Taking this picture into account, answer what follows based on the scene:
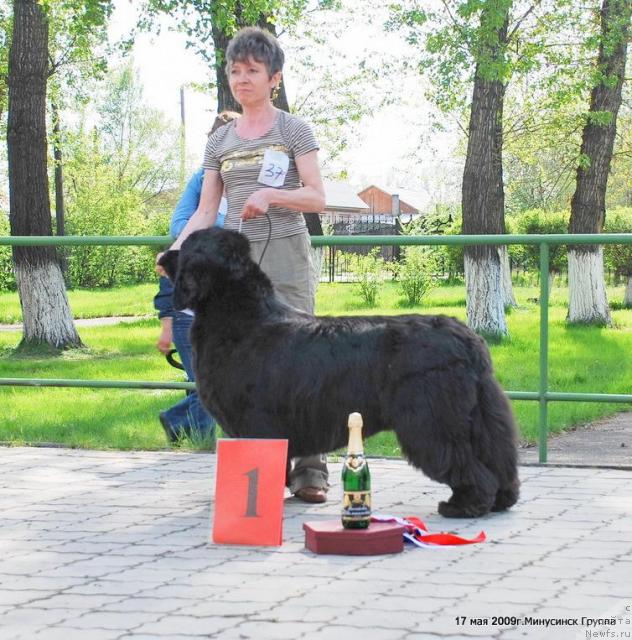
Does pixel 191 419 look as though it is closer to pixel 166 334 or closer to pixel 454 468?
pixel 166 334

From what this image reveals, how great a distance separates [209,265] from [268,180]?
0.65 metres

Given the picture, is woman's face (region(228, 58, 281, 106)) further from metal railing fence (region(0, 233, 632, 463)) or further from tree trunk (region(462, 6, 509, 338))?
tree trunk (region(462, 6, 509, 338))

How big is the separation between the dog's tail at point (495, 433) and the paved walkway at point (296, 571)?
0.24 meters

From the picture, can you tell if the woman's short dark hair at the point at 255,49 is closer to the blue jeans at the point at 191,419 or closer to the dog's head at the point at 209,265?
the dog's head at the point at 209,265

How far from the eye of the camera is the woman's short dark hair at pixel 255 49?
16.3 ft

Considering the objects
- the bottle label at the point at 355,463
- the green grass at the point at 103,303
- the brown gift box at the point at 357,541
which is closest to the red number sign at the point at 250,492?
the brown gift box at the point at 357,541

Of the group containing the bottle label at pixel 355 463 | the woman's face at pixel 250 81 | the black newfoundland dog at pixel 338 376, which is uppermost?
the woman's face at pixel 250 81

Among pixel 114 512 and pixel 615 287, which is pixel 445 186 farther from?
pixel 114 512

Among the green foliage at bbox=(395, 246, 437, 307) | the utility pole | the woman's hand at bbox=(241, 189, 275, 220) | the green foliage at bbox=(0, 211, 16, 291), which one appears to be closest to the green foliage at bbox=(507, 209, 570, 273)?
the green foliage at bbox=(395, 246, 437, 307)

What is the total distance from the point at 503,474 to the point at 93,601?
2.10 meters

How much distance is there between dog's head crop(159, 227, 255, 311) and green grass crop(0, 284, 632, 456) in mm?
2461

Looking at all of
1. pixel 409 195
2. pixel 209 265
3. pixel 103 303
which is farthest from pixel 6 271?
pixel 409 195

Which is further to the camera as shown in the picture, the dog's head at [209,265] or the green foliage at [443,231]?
the green foliage at [443,231]

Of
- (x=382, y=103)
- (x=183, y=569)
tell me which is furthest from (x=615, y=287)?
(x=183, y=569)
